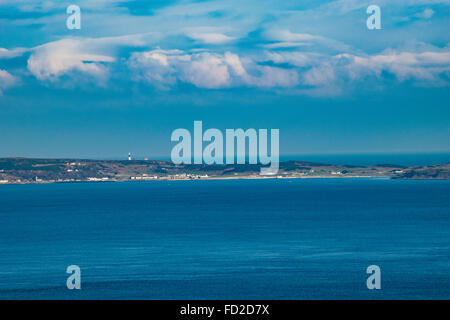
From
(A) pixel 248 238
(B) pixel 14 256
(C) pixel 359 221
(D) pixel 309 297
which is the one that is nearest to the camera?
(D) pixel 309 297

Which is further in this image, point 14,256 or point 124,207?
point 124,207
